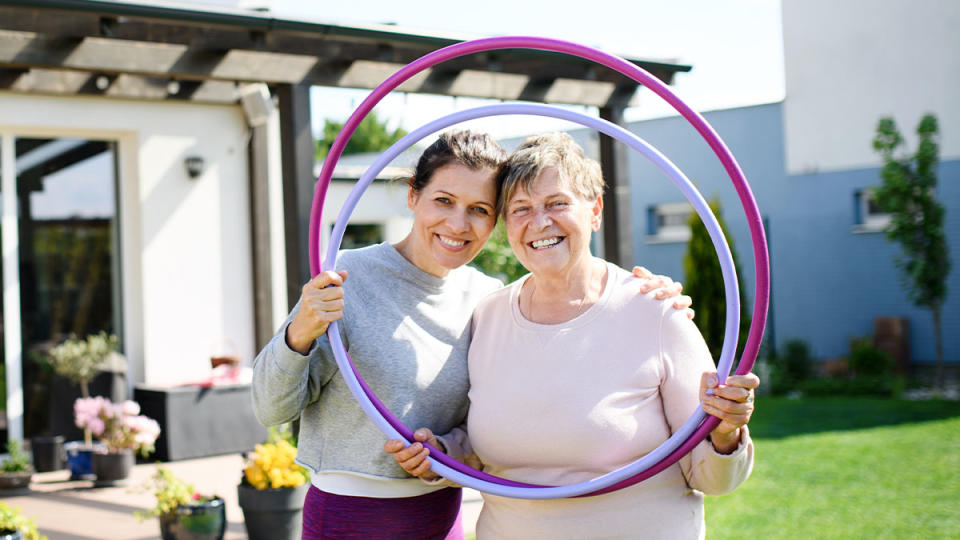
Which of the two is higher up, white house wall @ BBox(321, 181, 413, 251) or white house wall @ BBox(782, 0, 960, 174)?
white house wall @ BBox(782, 0, 960, 174)

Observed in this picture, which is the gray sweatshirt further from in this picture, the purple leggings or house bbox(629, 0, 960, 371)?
house bbox(629, 0, 960, 371)

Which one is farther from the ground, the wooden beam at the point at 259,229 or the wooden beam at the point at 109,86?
the wooden beam at the point at 109,86

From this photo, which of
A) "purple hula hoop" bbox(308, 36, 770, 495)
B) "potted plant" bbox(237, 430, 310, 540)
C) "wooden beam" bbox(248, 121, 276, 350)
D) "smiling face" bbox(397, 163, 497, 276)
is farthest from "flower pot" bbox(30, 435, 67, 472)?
"smiling face" bbox(397, 163, 497, 276)

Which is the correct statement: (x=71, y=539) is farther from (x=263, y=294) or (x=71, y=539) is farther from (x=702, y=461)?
(x=702, y=461)

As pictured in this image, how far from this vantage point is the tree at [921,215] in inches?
399

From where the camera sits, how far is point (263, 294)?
25.1 ft

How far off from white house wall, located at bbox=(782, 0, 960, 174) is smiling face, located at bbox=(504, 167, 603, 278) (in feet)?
35.4

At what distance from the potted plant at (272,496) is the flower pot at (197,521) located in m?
0.12

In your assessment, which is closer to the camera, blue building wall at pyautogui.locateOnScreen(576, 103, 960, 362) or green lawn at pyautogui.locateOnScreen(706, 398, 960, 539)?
green lawn at pyautogui.locateOnScreen(706, 398, 960, 539)

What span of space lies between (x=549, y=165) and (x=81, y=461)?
521 cm

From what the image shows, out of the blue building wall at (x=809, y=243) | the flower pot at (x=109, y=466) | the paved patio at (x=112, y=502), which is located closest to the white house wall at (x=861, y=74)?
the blue building wall at (x=809, y=243)

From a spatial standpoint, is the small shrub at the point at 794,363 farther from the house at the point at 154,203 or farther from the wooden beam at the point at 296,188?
the wooden beam at the point at 296,188

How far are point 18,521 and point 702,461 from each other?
2760 mm

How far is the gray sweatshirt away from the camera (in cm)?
220
